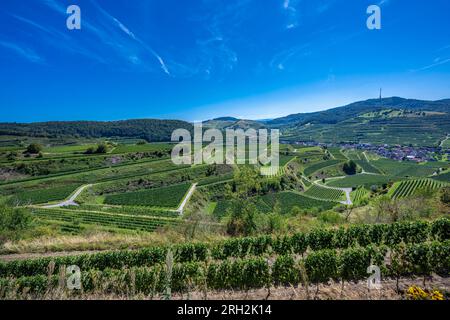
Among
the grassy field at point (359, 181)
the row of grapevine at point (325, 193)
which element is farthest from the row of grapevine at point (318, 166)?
the row of grapevine at point (325, 193)

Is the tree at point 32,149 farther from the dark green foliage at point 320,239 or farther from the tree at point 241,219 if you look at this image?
the dark green foliage at point 320,239

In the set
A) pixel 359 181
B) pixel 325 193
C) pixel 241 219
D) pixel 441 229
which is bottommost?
pixel 325 193

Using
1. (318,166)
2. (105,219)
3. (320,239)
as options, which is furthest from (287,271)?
(318,166)

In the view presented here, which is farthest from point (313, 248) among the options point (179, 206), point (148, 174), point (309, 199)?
point (148, 174)

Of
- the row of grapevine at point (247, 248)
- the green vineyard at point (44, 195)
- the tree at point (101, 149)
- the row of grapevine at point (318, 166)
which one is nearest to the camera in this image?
the row of grapevine at point (247, 248)

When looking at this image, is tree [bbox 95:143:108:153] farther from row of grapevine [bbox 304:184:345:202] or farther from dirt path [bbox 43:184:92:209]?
row of grapevine [bbox 304:184:345:202]

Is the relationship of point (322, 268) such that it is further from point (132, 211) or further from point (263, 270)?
point (132, 211)
